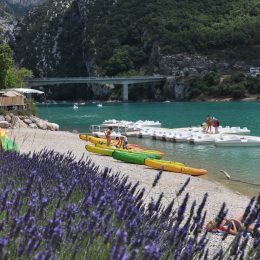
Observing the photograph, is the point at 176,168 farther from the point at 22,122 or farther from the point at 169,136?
the point at 22,122

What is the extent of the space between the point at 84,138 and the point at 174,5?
165 meters

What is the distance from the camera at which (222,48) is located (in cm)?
16738

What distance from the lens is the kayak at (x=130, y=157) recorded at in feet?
84.5

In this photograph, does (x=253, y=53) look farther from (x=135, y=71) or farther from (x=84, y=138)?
(x=84, y=138)

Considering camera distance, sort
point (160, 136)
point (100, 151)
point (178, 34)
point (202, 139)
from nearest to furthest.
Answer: point (100, 151), point (202, 139), point (160, 136), point (178, 34)

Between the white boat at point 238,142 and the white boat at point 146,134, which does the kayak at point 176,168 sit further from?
the white boat at point 146,134

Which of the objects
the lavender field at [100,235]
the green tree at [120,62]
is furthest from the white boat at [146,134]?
the green tree at [120,62]

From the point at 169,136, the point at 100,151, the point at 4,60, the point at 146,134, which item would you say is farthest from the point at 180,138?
the point at 4,60

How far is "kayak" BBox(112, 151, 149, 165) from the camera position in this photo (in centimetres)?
2574

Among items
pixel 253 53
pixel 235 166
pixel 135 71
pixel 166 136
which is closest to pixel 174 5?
pixel 135 71

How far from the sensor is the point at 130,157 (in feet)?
85.9

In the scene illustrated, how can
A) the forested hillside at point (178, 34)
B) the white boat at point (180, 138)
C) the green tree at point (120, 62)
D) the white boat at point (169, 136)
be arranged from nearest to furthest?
the white boat at point (180, 138) → the white boat at point (169, 136) → the forested hillside at point (178, 34) → the green tree at point (120, 62)

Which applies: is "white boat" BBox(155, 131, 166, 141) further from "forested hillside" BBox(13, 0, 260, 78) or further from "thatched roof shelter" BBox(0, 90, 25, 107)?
"forested hillside" BBox(13, 0, 260, 78)

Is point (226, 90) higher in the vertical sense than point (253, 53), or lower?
lower
